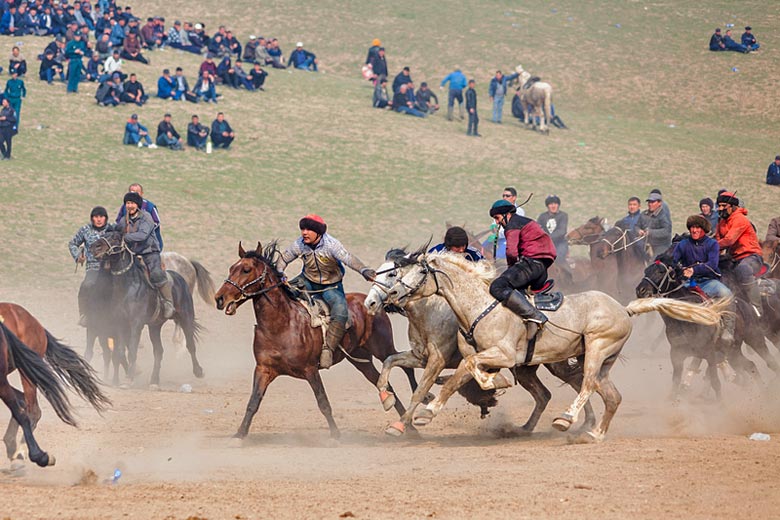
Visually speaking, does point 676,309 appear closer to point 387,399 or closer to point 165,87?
point 387,399

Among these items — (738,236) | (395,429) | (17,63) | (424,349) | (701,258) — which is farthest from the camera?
(17,63)

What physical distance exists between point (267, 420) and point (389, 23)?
35872mm

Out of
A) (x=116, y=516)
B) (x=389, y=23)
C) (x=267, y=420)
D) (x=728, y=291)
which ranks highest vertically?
(x=389, y=23)

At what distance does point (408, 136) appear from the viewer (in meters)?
33.4

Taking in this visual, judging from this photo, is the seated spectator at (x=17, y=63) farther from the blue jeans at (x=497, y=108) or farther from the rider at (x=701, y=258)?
the rider at (x=701, y=258)

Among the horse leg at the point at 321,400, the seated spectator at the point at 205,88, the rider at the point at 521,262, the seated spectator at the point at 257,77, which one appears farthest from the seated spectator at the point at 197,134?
the rider at the point at 521,262

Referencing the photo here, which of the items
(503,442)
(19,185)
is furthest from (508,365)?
(19,185)

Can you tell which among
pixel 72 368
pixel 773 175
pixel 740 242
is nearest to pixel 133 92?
pixel 773 175

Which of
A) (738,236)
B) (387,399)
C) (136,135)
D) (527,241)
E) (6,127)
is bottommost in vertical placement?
(387,399)

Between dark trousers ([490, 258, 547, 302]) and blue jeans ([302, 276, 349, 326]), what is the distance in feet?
5.63

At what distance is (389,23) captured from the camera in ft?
153

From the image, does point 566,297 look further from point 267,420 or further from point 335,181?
point 335,181

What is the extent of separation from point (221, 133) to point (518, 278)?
20311mm

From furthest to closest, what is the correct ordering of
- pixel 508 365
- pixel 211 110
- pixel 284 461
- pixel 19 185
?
1. pixel 211 110
2. pixel 19 185
3. pixel 508 365
4. pixel 284 461
